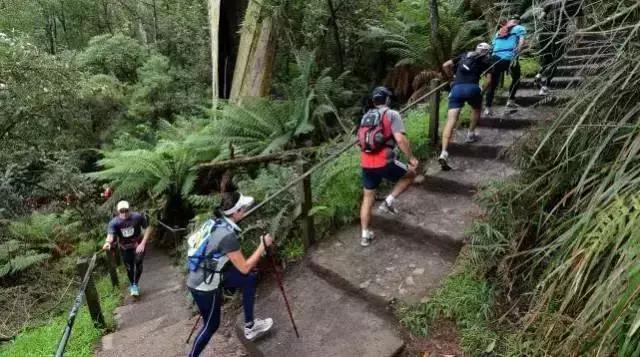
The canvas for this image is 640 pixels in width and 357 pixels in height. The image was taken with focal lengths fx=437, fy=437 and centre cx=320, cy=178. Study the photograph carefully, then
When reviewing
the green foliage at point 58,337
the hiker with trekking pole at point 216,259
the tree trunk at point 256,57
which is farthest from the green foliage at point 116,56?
the hiker with trekking pole at point 216,259

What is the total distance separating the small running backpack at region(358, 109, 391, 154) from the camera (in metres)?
4.54

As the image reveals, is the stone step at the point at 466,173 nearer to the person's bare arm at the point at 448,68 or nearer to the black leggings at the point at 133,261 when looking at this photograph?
the person's bare arm at the point at 448,68

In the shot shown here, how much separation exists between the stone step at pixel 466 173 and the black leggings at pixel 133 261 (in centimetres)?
444

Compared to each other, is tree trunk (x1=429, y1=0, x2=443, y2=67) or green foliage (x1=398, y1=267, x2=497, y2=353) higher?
tree trunk (x1=429, y1=0, x2=443, y2=67)

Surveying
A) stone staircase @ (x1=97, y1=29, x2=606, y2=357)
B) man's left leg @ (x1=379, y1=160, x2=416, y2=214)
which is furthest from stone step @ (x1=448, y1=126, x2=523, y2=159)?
man's left leg @ (x1=379, y1=160, x2=416, y2=214)

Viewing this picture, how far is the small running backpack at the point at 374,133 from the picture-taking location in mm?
4543

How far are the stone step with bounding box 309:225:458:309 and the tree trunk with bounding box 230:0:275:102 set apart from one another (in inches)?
210

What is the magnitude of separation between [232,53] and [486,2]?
6.28 meters

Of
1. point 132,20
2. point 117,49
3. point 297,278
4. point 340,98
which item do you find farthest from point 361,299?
point 132,20

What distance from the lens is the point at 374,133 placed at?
4539 millimetres

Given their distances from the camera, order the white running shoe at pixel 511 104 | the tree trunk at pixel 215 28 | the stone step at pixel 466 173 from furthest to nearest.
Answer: the tree trunk at pixel 215 28 → the white running shoe at pixel 511 104 → the stone step at pixel 466 173

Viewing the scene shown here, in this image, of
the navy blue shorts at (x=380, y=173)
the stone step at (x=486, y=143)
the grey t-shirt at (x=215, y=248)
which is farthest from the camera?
the stone step at (x=486, y=143)

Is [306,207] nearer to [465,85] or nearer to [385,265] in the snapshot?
[385,265]

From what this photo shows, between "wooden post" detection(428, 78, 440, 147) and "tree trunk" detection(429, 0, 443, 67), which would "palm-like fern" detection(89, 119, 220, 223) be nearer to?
"wooden post" detection(428, 78, 440, 147)
